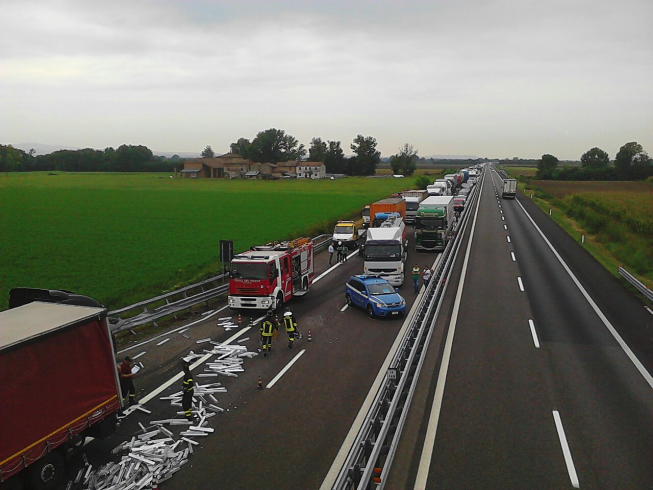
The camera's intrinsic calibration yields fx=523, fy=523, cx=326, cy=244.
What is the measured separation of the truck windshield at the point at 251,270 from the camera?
21.9 m

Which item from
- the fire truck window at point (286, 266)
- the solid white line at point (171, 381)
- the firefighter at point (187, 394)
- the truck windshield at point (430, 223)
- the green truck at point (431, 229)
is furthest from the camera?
the truck windshield at point (430, 223)

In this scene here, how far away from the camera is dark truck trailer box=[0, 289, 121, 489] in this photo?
9.05 metres

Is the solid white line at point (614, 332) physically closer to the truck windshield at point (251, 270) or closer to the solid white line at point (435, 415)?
the solid white line at point (435, 415)

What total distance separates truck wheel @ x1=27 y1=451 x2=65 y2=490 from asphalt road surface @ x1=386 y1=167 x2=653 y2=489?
643 cm

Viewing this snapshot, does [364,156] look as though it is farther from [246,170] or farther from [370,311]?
[370,311]

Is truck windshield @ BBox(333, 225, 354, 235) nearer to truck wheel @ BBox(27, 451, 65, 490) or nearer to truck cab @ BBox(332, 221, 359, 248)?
truck cab @ BBox(332, 221, 359, 248)

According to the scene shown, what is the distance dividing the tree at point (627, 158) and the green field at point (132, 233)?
359 feet

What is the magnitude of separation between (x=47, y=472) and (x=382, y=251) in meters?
20.5

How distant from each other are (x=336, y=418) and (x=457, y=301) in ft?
44.0

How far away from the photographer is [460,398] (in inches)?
544

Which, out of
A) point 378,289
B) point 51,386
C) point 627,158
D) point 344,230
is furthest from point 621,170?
point 51,386

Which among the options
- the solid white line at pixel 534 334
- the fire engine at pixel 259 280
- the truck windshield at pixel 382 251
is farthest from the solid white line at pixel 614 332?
the fire engine at pixel 259 280

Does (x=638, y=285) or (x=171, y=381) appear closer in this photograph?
(x=171, y=381)

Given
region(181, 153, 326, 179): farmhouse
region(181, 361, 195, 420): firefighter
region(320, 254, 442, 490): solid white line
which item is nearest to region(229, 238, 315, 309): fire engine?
region(320, 254, 442, 490): solid white line
